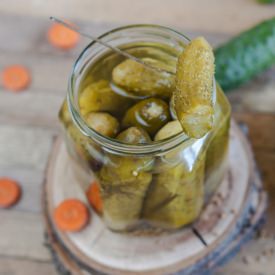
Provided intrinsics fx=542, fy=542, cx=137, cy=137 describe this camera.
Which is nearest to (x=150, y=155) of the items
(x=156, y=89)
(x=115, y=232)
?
(x=156, y=89)

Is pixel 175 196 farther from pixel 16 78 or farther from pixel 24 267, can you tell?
pixel 16 78

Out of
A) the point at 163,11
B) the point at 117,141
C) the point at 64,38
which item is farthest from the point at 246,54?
the point at 117,141

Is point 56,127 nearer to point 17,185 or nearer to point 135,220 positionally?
point 17,185

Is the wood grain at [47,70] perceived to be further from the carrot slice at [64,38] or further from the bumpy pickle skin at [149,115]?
the bumpy pickle skin at [149,115]

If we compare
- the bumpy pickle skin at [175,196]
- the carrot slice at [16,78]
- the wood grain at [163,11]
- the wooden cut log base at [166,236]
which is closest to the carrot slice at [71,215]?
the wooden cut log base at [166,236]

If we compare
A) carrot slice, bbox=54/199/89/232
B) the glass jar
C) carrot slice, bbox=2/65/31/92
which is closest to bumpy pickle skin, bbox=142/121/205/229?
the glass jar

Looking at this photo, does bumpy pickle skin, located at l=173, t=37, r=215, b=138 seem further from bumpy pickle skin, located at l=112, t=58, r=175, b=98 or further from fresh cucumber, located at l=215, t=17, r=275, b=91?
fresh cucumber, located at l=215, t=17, r=275, b=91
